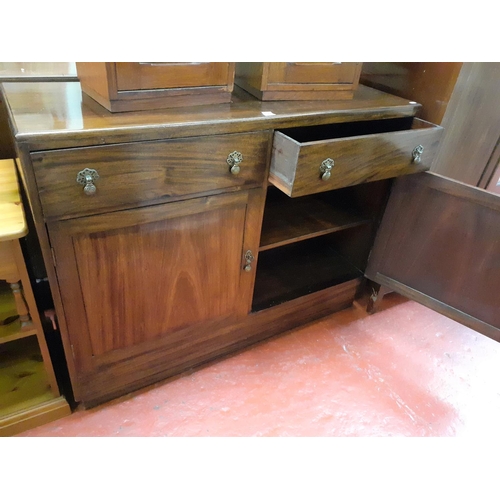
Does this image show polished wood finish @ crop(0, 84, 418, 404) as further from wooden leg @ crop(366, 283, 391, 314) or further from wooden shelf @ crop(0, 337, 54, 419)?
wooden leg @ crop(366, 283, 391, 314)

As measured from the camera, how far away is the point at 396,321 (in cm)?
148

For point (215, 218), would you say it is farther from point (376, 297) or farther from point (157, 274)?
point (376, 297)

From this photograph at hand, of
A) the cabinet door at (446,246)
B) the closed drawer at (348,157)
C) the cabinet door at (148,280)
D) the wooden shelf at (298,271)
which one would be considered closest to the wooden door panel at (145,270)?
the cabinet door at (148,280)

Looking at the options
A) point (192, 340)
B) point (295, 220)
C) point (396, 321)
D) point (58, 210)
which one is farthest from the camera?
point (396, 321)

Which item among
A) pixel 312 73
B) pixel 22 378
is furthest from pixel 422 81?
pixel 22 378

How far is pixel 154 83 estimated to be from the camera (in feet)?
2.68

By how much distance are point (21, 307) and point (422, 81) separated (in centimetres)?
118

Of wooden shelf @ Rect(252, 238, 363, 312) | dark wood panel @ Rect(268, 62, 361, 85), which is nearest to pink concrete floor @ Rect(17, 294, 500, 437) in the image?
wooden shelf @ Rect(252, 238, 363, 312)

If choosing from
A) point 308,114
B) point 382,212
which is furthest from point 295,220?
point 308,114

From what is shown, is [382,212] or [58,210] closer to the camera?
[58,210]

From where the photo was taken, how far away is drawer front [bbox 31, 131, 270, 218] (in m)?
0.72

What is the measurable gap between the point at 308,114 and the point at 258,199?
226 millimetres

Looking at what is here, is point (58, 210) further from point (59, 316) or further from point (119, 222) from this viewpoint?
point (59, 316)

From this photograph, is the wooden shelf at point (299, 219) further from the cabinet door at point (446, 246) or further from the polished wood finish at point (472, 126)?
the polished wood finish at point (472, 126)
